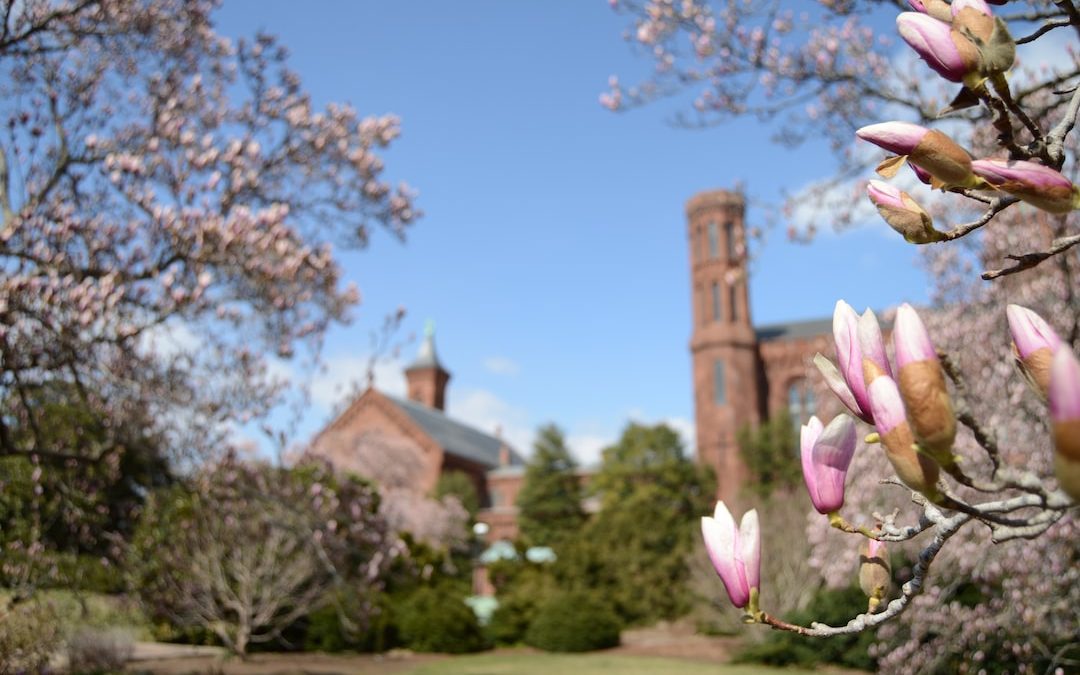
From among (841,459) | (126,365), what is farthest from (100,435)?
(841,459)

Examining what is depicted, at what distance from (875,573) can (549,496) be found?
37.8 metres

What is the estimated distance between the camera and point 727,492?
38344 millimetres

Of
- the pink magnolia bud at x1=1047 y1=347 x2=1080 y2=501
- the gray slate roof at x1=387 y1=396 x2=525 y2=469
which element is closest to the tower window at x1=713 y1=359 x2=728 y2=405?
the gray slate roof at x1=387 y1=396 x2=525 y2=469

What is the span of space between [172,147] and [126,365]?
2206 mm

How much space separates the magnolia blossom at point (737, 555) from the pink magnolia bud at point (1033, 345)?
454mm

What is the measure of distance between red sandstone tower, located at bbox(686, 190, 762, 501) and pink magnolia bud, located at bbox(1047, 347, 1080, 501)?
41159mm

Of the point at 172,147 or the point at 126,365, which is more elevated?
the point at 172,147

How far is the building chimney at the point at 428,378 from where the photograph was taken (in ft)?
198

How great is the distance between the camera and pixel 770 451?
124 feet

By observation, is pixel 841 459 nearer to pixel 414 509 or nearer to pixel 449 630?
pixel 449 630

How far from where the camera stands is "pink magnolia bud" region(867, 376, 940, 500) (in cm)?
92

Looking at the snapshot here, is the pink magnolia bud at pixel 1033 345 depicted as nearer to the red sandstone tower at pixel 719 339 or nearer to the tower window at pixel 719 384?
the red sandstone tower at pixel 719 339

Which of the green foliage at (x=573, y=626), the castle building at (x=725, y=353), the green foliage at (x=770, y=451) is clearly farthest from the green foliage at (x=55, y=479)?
the castle building at (x=725, y=353)

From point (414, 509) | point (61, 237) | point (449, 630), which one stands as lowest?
point (449, 630)
